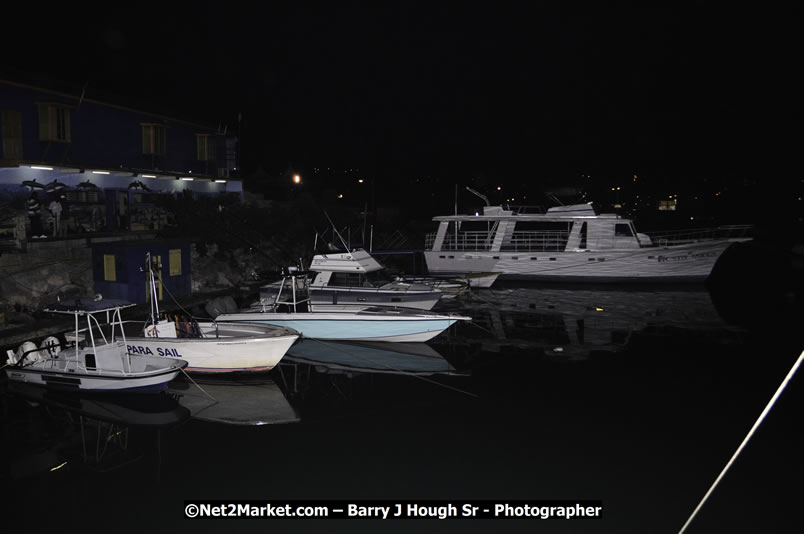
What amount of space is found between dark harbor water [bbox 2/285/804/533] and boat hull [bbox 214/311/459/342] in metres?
0.57

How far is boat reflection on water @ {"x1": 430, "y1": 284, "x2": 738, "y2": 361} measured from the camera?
17.6 meters

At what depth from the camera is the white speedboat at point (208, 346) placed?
1316 cm

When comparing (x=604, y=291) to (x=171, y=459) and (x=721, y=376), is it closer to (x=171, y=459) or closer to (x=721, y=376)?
(x=721, y=376)

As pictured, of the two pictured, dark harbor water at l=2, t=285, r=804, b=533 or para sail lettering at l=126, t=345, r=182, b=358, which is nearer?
dark harbor water at l=2, t=285, r=804, b=533

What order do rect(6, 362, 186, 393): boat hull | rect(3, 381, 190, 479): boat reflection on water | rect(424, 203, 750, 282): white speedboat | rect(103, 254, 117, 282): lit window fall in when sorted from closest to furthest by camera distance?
rect(3, 381, 190, 479): boat reflection on water, rect(6, 362, 186, 393): boat hull, rect(103, 254, 117, 282): lit window, rect(424, 203, 750, 282): white speedboat

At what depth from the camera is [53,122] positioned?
80.9 feet

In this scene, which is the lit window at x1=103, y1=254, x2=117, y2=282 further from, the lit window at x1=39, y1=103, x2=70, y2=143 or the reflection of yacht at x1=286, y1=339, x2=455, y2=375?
the lit window at x1=39, y1=103, x2=70, y2=143

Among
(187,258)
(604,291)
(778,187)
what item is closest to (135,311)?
(187,258)

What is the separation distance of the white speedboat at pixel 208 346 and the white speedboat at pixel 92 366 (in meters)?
0.53

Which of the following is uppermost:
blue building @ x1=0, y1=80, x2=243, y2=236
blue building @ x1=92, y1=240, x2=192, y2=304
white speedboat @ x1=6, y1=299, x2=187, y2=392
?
blue building @ x1=0, y1=80, x2=243, y2=236

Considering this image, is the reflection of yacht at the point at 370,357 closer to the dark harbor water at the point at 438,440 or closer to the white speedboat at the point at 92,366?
the dark harbor water at the point at 438,440

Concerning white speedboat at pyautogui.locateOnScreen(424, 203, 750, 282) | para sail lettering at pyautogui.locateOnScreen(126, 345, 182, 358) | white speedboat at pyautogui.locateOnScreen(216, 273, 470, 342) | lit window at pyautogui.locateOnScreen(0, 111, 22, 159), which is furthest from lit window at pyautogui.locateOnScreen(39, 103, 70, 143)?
white speedboat at pyautogui.locateOnScreen(424, 203, 750, 282)

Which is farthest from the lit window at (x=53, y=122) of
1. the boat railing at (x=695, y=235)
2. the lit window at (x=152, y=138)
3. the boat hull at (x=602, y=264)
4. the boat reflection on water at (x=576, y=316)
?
the boat railing at (x=695, y=235)

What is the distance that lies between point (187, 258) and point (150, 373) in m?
11.3
